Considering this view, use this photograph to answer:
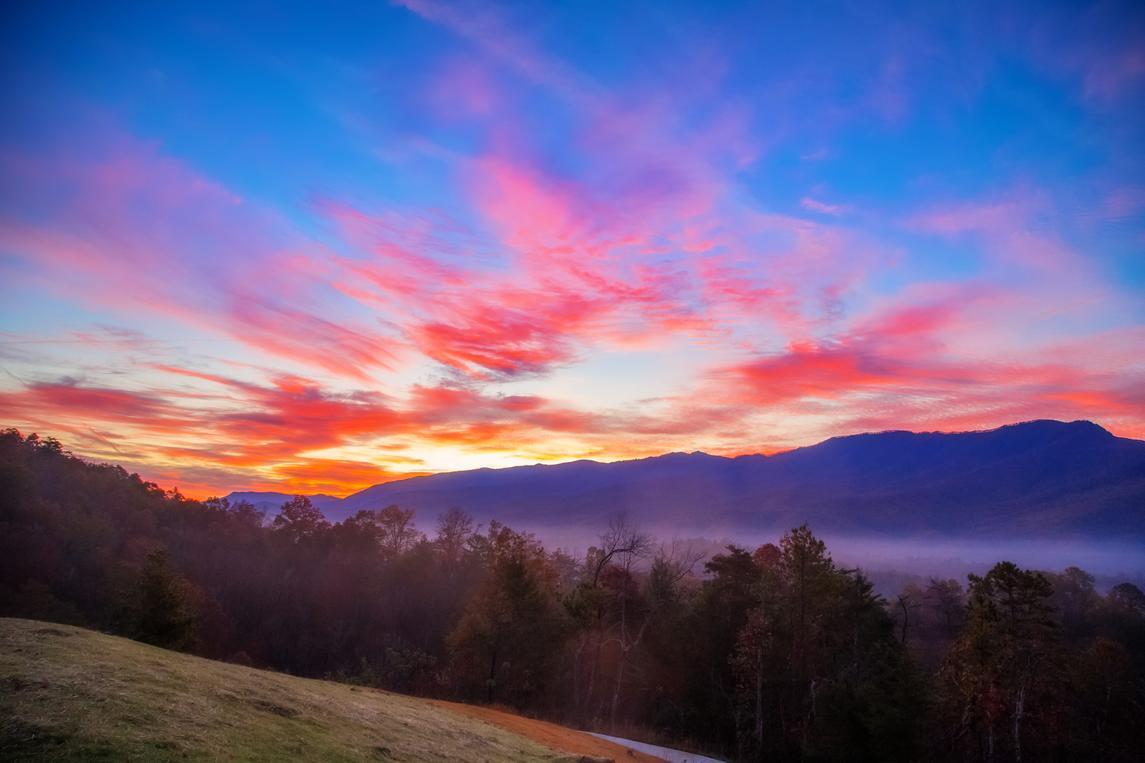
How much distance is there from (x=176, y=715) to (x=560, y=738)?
21.2 meters

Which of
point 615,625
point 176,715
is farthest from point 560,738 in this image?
point 615,625

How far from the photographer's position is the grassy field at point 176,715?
10.7 m

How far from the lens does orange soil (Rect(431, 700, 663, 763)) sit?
27.7m

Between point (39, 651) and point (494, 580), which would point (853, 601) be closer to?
point (494, 580)

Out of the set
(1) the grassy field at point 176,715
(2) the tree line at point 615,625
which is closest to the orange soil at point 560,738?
(1) the grassy field at point 176,715

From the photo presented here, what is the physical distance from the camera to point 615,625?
58.7 m

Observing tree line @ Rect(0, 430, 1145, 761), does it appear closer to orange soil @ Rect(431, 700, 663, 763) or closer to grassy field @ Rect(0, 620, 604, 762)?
orange soil @ Rect(431, 700, 663, 763)

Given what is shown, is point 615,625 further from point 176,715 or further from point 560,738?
point 176,715

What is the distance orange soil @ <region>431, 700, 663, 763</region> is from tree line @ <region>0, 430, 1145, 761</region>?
11288 millimetres

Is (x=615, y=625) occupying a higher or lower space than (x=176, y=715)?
lower

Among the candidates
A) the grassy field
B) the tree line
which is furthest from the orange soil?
the tree line

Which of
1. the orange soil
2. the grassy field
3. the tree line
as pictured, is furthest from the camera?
the tree line

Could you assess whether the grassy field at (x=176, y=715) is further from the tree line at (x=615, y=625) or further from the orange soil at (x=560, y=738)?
the tree line at (x=615, y=625)

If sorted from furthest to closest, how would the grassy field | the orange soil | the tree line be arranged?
1. the tree line
2. the orange soil
3. the grassy field
